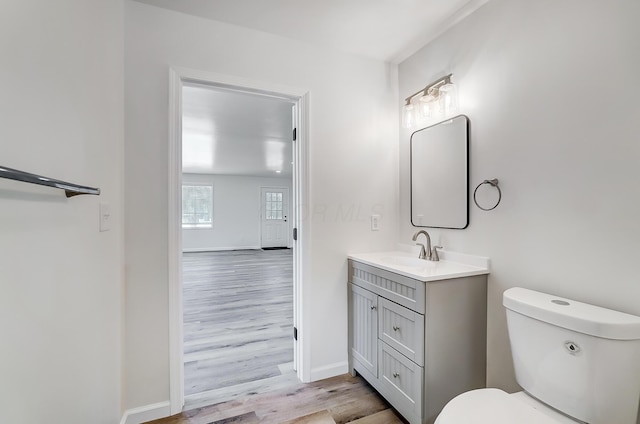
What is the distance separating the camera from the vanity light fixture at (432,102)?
1.90 meters

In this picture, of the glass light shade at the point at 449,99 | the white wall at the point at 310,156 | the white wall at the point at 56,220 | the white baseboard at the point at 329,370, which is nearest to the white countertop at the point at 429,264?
the white wall at the point at 310,156

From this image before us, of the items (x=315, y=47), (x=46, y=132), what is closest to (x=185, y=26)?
(x=315, y=47)

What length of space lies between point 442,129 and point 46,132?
6.66 feet

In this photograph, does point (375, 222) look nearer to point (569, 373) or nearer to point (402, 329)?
point (402, 329)

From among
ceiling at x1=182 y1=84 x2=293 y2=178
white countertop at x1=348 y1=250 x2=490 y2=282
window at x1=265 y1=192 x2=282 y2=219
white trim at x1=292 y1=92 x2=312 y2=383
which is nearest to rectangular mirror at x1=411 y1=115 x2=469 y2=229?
white countertop at x1=348 y1=250 x2=490 y2=282

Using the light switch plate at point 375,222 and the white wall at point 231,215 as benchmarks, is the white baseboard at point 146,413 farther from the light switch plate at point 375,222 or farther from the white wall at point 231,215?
the white wall at point 231,215

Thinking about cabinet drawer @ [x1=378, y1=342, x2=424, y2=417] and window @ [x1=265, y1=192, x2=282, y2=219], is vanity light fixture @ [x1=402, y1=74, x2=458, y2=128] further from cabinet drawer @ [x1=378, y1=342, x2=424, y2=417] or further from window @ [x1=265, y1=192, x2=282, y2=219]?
window @ [x1=265, y1=192, x2=282, y2=219]

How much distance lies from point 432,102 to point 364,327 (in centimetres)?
167

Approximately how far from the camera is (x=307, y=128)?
2.09 metres

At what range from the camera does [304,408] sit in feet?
5.89

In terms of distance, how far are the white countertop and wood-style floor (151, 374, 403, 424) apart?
0.89 meters

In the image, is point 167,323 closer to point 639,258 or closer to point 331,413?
point 331,413

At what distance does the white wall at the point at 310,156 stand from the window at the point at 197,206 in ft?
24.0

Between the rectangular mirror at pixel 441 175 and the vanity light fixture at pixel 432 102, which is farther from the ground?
the vanity light fixture at pixel 432 102
